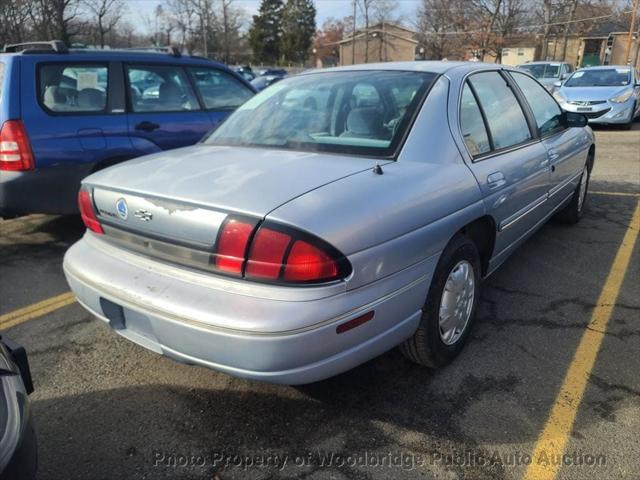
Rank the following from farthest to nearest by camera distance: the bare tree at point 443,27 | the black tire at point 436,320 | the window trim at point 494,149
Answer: the bare tree at point 443,27 → the window trim at point 494,149 → the black tire at point 436,320

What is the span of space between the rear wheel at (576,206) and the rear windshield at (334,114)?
2.83 metres

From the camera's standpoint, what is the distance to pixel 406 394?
2.60m

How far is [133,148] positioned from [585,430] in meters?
4.13

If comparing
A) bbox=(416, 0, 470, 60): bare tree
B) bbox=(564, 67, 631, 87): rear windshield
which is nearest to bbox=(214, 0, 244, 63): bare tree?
bbox=(416, 0, 470, 60): bare tree

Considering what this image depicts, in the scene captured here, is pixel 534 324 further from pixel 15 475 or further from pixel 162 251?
pixel 15 475

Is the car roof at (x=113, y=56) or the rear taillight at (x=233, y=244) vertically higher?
the car roof at (x=113, y=56)

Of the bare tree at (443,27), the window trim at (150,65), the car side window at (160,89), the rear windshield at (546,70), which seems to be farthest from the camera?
the bare tree at (443,27)

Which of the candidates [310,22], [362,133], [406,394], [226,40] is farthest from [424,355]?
[310,22]

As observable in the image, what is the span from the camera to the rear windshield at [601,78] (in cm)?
1314

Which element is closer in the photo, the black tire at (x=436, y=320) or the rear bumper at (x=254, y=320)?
the rear bumper at (x=254, y=320)

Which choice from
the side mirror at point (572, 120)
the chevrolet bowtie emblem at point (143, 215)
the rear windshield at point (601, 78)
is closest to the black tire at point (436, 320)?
the chevrolet bowtie emblem at point (143, 215)

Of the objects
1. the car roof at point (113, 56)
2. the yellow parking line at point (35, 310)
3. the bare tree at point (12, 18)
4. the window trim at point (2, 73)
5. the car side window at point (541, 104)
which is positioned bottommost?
the yellow parking line at point (35, 310)

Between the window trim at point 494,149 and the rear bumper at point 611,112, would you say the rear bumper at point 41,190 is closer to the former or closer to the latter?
the window trim at point 494,149

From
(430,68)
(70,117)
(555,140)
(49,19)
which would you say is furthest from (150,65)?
(49,19)
